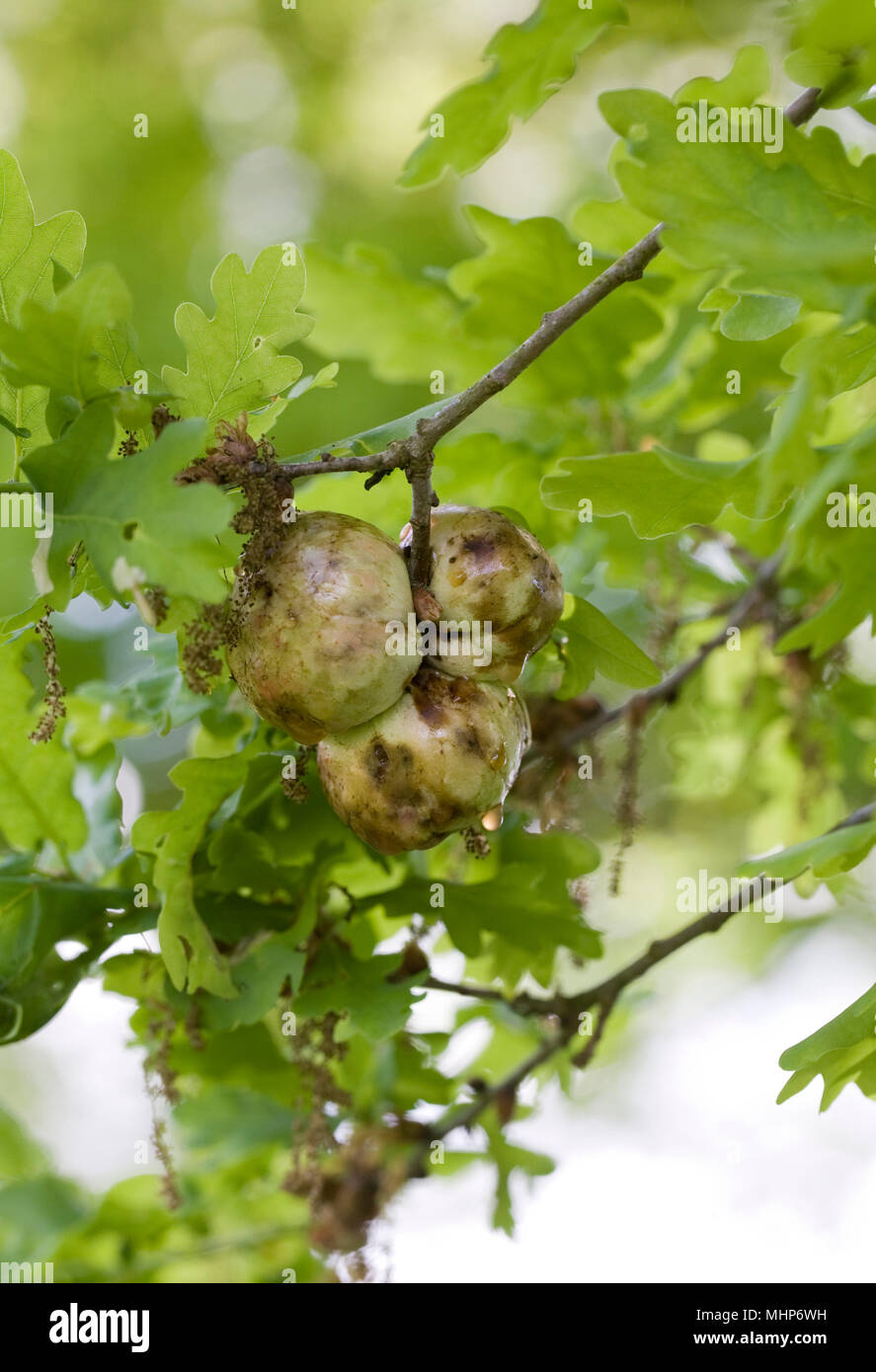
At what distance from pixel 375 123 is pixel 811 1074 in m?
3.19

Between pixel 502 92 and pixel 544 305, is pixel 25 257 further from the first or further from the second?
pixel 544 305

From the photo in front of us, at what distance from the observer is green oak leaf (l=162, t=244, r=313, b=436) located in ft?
2.64

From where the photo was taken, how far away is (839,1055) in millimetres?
914

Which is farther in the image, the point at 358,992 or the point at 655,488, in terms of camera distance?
the point at 358,992

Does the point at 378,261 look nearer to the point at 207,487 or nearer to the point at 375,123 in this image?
the point at 207,487

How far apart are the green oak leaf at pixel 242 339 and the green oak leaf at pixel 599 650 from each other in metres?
0.30

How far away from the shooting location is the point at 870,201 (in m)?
0.79

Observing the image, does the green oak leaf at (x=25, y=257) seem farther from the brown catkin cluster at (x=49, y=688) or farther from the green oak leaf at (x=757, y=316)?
the green oak leaf at (x=757, y=316)

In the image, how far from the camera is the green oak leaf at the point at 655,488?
2.76 ft

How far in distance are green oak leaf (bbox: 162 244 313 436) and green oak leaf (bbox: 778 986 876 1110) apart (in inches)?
23.1

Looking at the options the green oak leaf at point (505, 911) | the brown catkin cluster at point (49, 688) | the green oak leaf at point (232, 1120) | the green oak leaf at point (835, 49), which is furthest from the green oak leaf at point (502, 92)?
the green oak leaf at point (232, 1120)

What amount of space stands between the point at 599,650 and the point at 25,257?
509 mm

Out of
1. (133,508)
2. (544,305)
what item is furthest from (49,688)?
(544,305)
